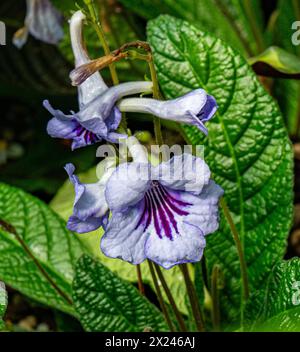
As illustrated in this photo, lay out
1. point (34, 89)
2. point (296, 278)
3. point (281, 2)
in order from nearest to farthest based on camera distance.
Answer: point (296, 278) < point (281, 2) < point (34, 89)

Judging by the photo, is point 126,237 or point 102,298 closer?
point 126,237

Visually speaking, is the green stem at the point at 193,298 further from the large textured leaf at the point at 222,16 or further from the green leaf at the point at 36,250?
the large textured leaf at the point at 222,16

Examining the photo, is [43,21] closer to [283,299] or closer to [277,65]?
[277,65]

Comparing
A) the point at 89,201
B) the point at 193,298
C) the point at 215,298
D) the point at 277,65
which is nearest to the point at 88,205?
the point at 89,201

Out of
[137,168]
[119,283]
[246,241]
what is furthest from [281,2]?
[137,168]

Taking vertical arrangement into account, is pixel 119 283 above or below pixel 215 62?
below

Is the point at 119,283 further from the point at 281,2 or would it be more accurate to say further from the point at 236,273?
the point at 281,2

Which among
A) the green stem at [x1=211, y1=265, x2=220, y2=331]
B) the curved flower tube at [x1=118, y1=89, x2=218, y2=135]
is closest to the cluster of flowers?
the curved flower tube at [x1=118, y1=89, x2=218, y2=135]
